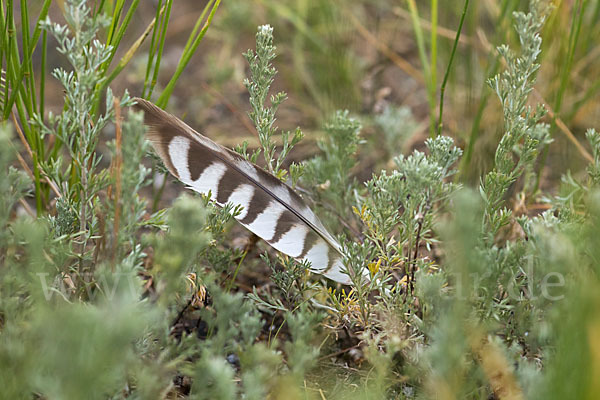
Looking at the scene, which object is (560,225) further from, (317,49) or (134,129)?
(317,49)

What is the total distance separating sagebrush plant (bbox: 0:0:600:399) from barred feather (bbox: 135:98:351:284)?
0.05 meters

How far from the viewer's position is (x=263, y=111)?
1435 millimetres

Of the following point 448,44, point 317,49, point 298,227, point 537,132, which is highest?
point 448,44

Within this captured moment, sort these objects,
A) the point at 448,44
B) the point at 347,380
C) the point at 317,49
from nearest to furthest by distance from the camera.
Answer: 1. the point at 347,380
2. the point at 448,44
3. the point at 317,49

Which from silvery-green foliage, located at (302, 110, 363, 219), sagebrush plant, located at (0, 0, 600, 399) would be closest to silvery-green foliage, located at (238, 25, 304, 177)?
sagebrush plant, located at (0, 0, 600, 399)

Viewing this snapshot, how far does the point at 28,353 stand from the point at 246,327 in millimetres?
361

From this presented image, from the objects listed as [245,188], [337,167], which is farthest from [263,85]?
[337,167]

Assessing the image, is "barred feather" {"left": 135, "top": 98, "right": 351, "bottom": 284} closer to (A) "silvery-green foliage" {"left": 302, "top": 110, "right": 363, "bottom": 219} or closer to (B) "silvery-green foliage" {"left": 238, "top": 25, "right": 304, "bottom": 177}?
(B) "silvery-green foliage" {"left": 238, "top": 25, "right": 304, "bottom": 177}

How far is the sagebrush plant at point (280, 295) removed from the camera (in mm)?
922

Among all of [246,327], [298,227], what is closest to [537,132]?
[298,227]

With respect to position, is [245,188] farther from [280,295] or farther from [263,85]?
[280,295]

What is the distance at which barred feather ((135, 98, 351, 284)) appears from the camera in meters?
1.34

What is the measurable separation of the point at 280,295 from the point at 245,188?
397 millimetres

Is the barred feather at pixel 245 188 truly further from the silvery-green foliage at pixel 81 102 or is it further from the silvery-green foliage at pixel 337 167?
the silvery-green foliage at pixel 337 167
